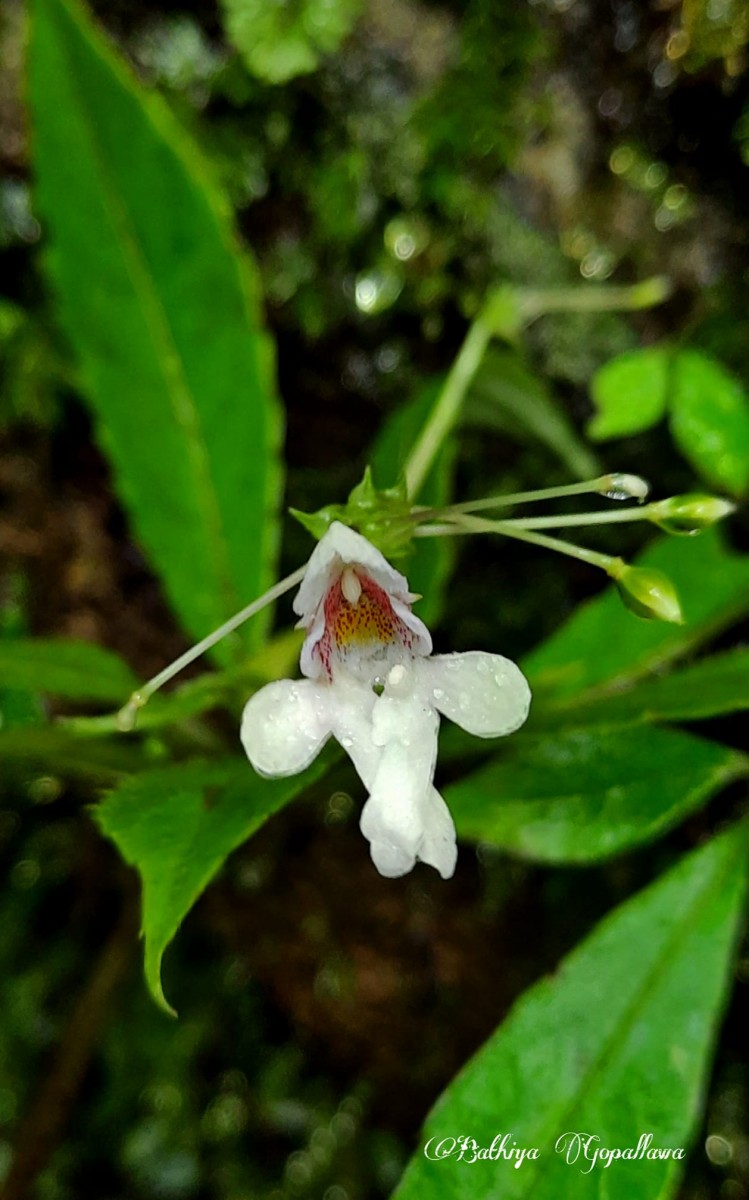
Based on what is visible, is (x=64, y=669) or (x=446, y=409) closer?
(x=64, y=669)

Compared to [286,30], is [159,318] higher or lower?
lower

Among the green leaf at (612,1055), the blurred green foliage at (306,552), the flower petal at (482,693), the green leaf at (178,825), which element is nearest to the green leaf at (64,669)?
the blurred green foliage at (306,552)

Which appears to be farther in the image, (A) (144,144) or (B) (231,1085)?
(B) (231,1085)

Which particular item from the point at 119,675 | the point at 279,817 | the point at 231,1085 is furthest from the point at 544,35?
the point at 231,1085

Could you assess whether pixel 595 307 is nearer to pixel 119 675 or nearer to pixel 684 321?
pixel 684 321

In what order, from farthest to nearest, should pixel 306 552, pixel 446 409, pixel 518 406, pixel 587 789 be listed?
pixel 306 552
pixel 518 406
pixel 446 409
pixel 587 789

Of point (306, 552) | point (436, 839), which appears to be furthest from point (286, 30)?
point (436, 839)

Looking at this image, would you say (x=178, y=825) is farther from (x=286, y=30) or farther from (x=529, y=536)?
(x=286, y=30)
